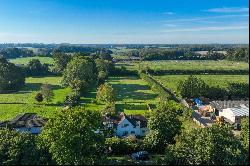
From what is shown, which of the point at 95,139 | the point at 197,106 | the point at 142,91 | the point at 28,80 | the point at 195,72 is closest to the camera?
the point at 95,139

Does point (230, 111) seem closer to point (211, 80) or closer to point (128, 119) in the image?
point (128, 119)

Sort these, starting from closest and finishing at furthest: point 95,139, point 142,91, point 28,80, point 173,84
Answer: point 95,139, point 142,91, point 173,84, point 28,80

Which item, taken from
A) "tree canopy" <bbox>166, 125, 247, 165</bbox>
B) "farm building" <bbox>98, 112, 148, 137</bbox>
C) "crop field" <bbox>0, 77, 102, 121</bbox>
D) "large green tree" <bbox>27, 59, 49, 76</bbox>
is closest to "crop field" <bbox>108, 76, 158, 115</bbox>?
"crop field" <bbox>0, 77, 102, 121</bbox>

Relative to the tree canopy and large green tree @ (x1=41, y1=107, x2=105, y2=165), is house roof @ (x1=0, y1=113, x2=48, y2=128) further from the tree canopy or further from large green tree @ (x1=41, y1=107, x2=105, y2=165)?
the tree canopy

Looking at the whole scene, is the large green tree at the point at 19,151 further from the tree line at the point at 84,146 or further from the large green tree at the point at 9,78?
the large green tree at the point at 9,78

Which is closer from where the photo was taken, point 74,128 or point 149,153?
point 74,128

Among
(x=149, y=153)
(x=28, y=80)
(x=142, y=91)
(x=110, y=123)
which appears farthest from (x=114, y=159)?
(x=28, y=80)

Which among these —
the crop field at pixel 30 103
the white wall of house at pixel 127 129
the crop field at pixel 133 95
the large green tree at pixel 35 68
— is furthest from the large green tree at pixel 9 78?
the white wall of house at pixel 127 129

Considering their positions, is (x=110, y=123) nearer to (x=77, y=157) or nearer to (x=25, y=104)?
(x=77, y=157)
